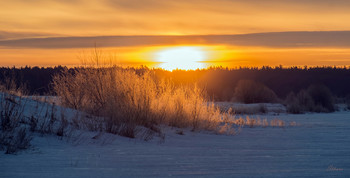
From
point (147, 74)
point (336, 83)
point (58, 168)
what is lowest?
point (58, 168)

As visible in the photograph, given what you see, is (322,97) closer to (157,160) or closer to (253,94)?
(253,94)

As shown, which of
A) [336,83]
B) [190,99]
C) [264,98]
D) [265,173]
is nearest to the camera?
[265,173]

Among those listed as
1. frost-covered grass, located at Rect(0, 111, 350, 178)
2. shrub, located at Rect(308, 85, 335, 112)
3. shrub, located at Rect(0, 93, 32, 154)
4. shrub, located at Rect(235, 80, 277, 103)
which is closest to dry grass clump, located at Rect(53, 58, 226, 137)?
frost-covered grass, located at Rect(0, 111, 350, 178)

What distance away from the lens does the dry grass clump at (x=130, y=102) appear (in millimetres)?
8906

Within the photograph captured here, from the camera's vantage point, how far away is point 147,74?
12172 mm

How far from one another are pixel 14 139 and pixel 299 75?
92.2 meters

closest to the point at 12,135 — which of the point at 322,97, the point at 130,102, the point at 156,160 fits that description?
the point at 156,160

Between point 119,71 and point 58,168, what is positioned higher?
point 119,71

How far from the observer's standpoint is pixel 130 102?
9789mm

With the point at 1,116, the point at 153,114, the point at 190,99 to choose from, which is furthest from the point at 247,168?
the point at 190,99

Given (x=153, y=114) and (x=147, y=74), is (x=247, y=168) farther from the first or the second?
(x=147, y=74)

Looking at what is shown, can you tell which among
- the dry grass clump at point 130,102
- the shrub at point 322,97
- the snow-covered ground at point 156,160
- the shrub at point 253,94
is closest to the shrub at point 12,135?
the snow-covered ground at point 156,160

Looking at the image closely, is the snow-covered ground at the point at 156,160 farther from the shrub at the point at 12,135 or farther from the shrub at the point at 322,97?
the shrub at the point at 322,97

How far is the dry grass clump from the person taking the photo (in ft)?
29.2
